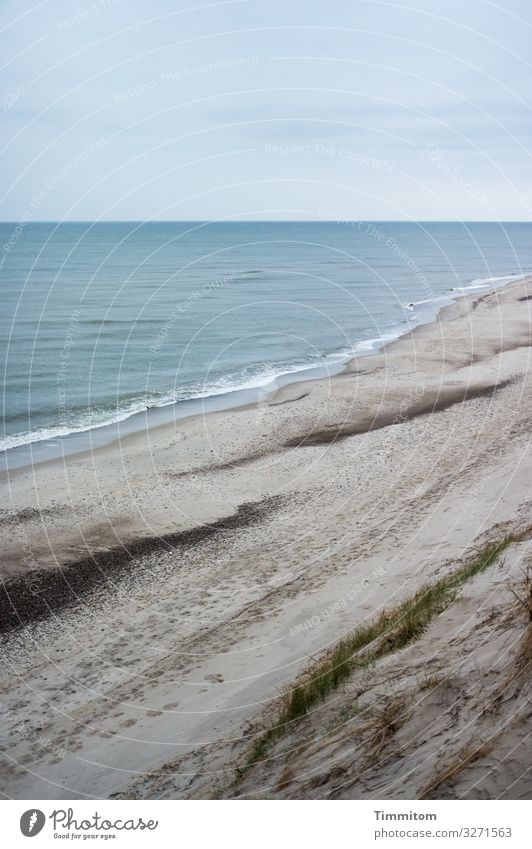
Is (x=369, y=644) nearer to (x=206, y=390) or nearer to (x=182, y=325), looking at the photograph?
(x=206, y=390)

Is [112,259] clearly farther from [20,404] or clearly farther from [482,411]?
[482,411]

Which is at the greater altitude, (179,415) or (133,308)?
(133,308)

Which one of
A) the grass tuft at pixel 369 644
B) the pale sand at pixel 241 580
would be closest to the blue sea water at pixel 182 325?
the pale sand at pixel 241 580

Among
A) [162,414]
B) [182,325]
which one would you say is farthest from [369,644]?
[182,325]

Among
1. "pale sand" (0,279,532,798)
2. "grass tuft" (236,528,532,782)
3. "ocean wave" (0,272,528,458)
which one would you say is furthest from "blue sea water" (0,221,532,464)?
"grass tuft" (236,528,532,782)

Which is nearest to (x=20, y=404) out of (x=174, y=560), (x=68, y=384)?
(x=68, y=384)

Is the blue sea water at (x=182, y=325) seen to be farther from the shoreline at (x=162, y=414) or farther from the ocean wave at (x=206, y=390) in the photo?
the shoreline at (x=162, y=414)
